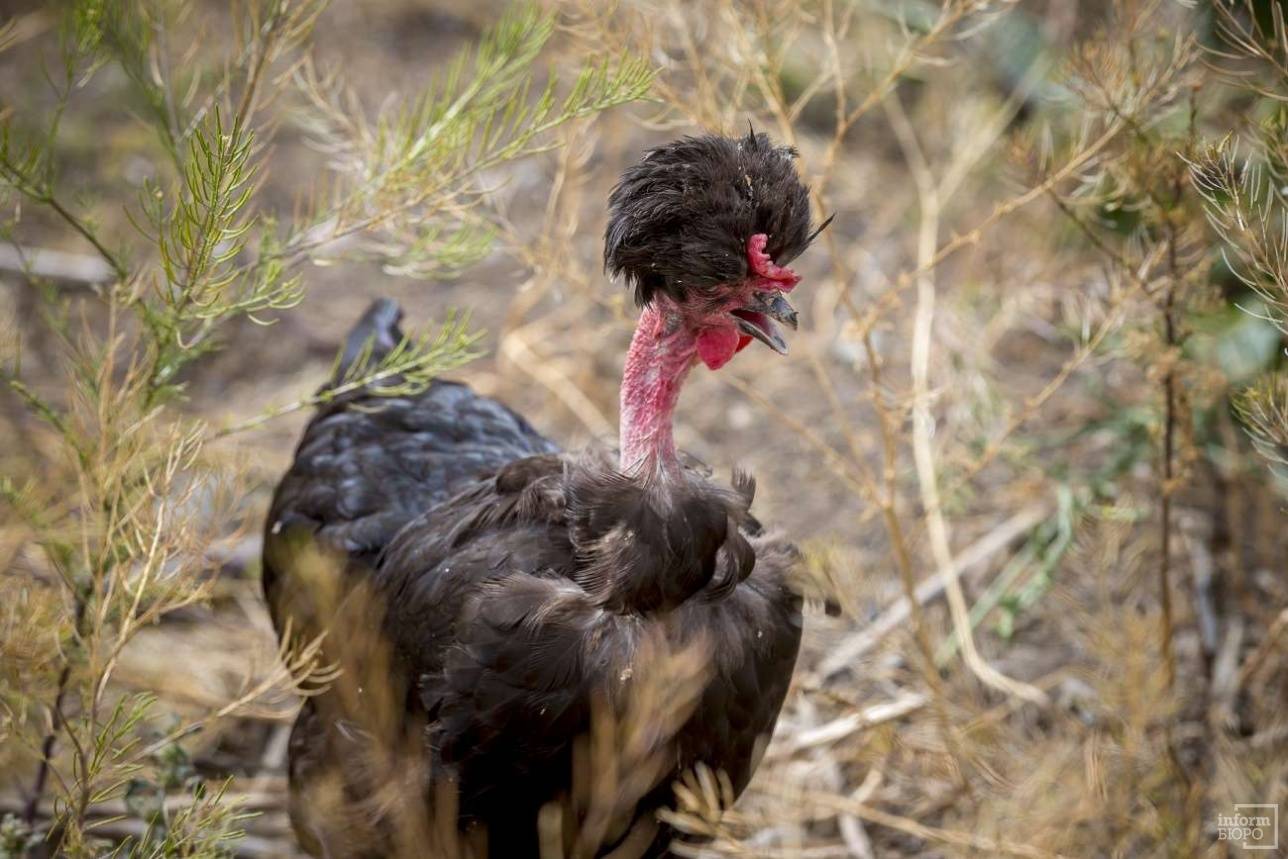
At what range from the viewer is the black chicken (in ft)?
7.11

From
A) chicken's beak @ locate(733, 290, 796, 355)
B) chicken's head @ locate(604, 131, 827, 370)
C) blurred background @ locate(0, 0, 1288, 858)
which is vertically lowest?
blurred background @ locate(0, 0, 1288, 858)

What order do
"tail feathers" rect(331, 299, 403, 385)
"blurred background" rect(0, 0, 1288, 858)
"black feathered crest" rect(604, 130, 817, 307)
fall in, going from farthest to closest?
"tail feathers" rect(331, 299, 403, 385) → "blurred background" rect(0, 0, 1288, 858) → "black feathered crest" rect(604, 130, 817, 307)

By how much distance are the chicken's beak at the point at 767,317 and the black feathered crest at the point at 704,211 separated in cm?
8

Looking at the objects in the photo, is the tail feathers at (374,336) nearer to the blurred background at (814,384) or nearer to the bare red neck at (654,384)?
the blurred background at (814,384)

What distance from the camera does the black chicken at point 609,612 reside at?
217cm

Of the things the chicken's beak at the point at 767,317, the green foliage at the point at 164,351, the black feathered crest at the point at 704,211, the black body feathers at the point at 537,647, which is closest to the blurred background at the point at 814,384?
the green foliage at the point at 164,351

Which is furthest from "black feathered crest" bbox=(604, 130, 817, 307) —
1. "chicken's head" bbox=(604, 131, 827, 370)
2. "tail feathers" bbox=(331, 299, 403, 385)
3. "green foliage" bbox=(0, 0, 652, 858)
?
"tail feathers" bbox=(331, 299, 403, 385)

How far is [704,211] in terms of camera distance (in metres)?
2.12

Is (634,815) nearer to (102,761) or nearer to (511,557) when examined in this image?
(511,557)

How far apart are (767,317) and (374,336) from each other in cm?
146

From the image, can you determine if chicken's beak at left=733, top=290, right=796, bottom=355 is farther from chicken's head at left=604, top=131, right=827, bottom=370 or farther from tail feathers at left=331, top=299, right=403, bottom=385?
tail feathers at left=331, top=299, right=403, bottom=385

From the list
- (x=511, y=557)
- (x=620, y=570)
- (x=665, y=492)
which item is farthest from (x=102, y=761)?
(x=665, y=492)

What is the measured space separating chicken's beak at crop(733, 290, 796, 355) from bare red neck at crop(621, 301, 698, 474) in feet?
0.40

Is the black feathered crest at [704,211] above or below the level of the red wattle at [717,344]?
above
